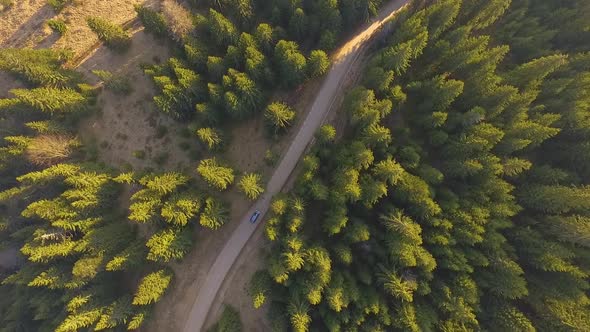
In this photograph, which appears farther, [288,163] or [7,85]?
[7,85]

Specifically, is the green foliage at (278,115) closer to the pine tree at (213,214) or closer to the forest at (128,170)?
the forest at (128,170)

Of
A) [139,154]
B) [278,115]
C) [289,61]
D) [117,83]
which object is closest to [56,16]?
[117,83]

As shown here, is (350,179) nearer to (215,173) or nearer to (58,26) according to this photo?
(215,173)

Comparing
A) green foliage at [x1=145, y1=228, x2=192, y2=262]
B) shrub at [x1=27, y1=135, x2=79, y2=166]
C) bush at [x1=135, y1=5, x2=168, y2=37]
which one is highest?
bush at [x1=135, y1=5, x2=168, y2=37]

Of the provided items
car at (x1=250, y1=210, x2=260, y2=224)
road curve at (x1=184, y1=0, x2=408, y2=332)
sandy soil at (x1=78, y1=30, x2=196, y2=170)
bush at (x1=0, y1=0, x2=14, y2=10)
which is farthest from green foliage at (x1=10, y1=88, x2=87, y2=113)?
car at (x1=250, y1=210, x2=260, y2=224)

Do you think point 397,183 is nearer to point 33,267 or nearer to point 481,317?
point 481,317

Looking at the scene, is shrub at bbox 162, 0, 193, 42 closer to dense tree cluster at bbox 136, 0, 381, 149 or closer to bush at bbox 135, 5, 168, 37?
dense tree cluster at bbox 136, 0, 381, 149

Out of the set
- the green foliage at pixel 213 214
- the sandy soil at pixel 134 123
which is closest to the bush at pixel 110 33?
the sandy soil at pixel 134 123
